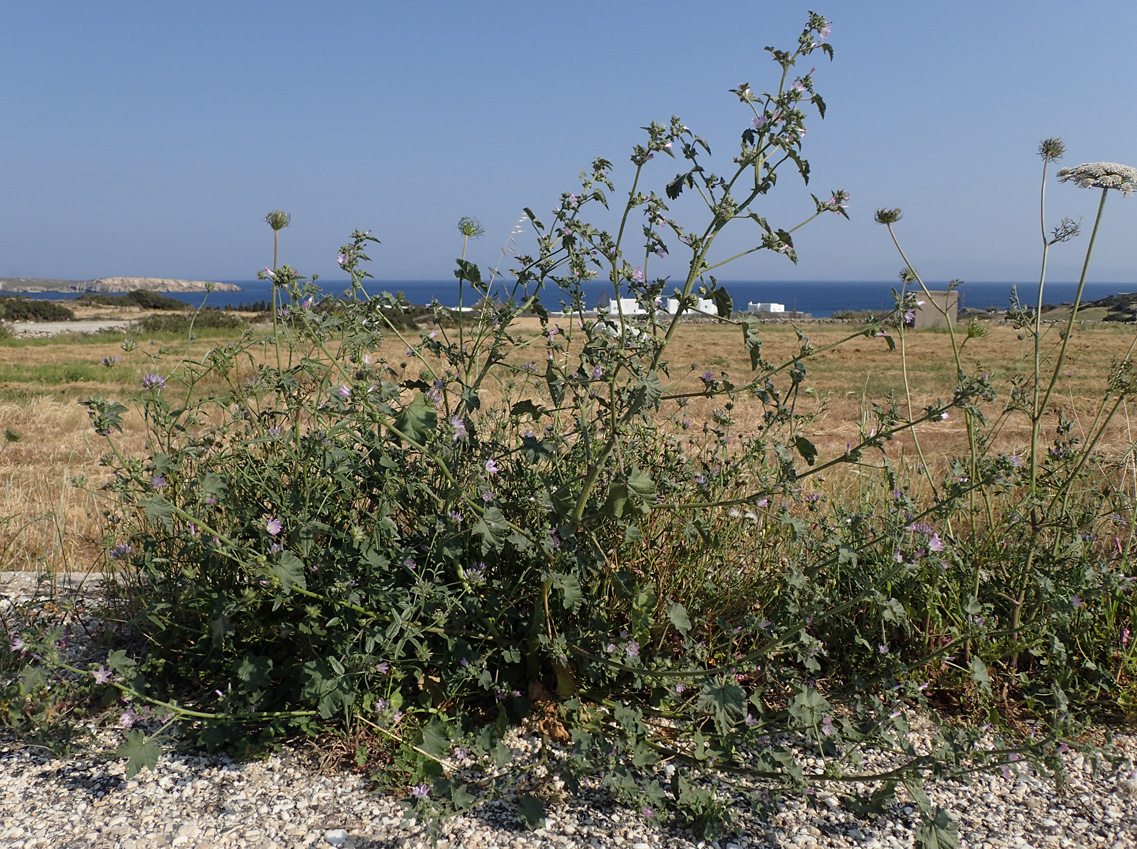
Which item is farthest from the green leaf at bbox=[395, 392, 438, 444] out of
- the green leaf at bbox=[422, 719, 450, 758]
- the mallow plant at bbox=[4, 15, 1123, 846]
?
the green leaf at bbox=[422, 719, 450, 758]

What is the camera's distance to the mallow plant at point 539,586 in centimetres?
194

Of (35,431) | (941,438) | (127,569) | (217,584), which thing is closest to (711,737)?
(217,584)

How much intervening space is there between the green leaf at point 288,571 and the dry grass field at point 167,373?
2.42ft

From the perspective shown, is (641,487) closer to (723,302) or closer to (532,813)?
(723,302)

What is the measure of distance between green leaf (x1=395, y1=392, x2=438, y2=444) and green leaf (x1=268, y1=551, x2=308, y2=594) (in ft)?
1.29

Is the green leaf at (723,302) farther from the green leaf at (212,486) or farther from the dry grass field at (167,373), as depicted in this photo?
the green leaf at (212,486)

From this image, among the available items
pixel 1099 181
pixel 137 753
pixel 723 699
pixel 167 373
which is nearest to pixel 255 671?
pixel 137 753

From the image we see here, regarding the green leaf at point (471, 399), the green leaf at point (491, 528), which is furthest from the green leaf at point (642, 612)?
the green leaf at point (471, 399)

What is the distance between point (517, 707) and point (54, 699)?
1.17m

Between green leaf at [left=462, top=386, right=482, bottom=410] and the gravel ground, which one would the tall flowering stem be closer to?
the gravel ground

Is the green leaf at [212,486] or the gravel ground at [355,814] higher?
the green leaf at [212,486]

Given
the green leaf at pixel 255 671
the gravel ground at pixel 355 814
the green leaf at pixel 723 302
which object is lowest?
the gravel ground at pixel 355 814

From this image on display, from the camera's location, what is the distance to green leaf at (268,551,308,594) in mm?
1847

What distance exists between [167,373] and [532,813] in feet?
14.5
